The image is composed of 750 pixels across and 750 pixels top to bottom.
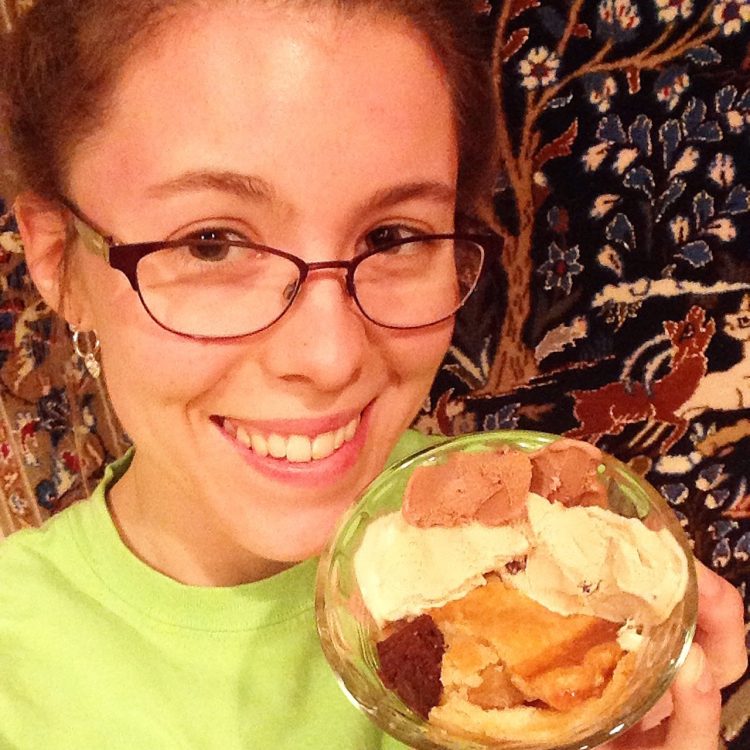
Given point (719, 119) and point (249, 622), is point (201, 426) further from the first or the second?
point (719, 119)

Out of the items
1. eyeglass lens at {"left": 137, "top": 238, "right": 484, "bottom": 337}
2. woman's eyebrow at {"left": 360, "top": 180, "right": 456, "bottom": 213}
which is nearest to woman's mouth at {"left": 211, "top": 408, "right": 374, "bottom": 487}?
eyeglass lens at {"left": 137, "top": 238, "right": 484, "bottom": 337}

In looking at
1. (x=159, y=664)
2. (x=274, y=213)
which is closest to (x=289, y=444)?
(x=274, y=213)

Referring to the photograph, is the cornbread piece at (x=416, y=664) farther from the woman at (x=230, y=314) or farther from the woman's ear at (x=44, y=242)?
the woman's ear at (x=44, y=242)

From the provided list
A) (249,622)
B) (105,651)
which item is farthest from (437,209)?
(105,651)

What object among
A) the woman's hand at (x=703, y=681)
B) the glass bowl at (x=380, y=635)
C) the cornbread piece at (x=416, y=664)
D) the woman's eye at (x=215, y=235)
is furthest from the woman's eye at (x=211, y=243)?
the woman's hand at (x=703, y=681)

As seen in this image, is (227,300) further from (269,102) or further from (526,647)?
(526,647)

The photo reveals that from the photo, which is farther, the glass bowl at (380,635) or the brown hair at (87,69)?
the brown hair at (87,69)

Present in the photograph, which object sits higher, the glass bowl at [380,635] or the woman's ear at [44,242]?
the woman's ear at [44,242]
